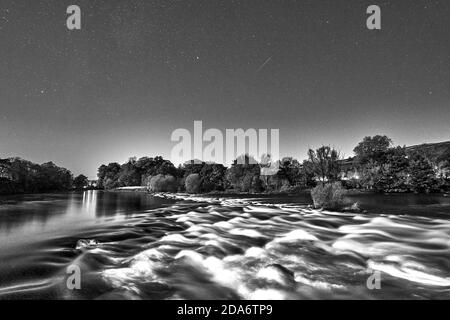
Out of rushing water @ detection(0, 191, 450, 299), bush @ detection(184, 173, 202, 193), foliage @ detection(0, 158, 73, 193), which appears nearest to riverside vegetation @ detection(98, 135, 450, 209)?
bush @ detection(184, 173, 202, 193)

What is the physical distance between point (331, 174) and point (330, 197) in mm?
36145

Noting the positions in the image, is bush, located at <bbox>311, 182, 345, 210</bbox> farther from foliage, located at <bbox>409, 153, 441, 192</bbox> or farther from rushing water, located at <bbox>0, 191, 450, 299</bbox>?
foliage, located at <bbox>409, 153, 441, 192</bbox>

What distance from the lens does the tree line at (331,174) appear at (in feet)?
142

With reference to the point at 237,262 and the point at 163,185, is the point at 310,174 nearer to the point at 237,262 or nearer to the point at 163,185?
the point at 163,185

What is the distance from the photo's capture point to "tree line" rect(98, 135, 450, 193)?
4313cm

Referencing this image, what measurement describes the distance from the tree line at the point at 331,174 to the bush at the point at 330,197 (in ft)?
71.9

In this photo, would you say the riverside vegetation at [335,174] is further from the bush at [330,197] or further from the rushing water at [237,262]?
the rushing water at [237,262]

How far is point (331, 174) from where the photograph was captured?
54.2m

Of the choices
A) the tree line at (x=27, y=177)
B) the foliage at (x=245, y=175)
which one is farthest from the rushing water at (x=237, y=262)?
the tree line at (x=27, y=177)

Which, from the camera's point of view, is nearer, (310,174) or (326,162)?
(326,162)

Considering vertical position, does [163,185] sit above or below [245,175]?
below

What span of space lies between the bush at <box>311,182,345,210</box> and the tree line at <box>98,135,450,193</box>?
71.9 feet

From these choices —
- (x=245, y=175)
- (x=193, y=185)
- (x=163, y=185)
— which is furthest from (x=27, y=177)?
(x=245, y=175)
